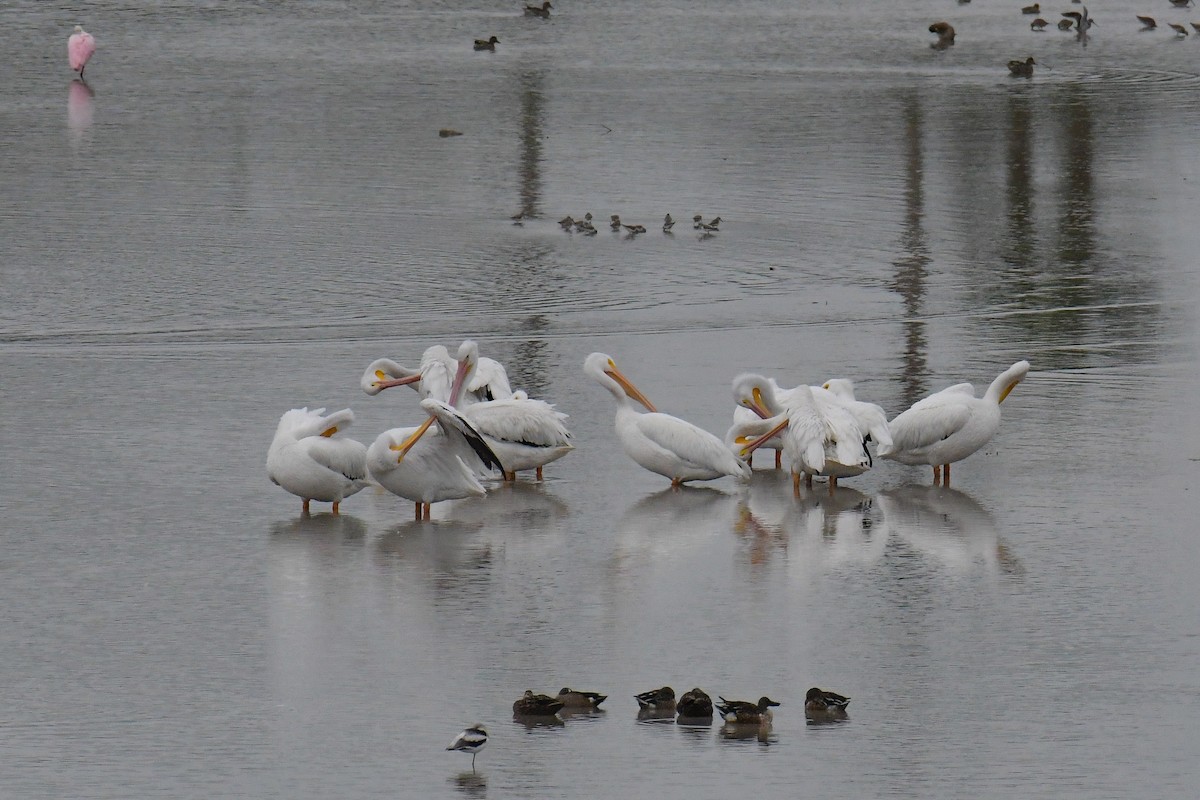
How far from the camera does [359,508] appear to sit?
10.6 metres

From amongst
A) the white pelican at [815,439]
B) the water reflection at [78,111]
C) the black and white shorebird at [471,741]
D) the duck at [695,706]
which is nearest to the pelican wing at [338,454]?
the white pelican at [815,439]

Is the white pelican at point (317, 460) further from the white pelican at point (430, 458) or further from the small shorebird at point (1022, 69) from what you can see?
the small shorebird at point (1022, 69)

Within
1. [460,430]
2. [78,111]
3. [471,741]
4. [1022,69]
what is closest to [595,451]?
[460,430]

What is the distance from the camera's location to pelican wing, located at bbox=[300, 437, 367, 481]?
10055 millimetres

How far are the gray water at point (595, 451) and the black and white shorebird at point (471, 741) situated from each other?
78mm

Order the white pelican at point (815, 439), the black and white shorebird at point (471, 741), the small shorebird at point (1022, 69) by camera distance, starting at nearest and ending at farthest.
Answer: the black and white shorebird at point (471, 741) → the white pelican at point (815, 439) → the small shorebird at point (1022, 69)

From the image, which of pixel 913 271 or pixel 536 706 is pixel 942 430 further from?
pixel 913 271

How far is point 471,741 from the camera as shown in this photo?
266 inches

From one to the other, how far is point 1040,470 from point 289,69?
73.4 ft

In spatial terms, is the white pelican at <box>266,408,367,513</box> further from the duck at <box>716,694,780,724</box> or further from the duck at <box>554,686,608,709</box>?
the duck at <box>716,694,780,724</box>

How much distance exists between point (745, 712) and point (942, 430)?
155 inches

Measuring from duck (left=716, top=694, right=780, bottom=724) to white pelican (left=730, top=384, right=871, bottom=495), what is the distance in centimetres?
345

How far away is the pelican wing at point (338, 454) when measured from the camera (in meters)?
10.1

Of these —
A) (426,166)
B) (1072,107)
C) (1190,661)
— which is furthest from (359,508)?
(1072,107)
